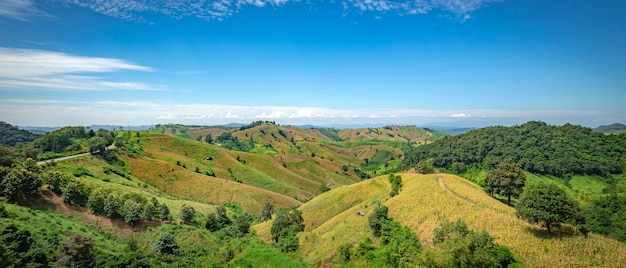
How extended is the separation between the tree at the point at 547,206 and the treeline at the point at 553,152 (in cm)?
11551

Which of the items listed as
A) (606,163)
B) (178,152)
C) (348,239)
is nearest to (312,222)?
(348,239)

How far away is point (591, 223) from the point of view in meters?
83.4

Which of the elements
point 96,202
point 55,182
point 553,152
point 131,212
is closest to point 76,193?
point 55,182

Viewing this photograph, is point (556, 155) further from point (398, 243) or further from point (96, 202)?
point (96, 202)

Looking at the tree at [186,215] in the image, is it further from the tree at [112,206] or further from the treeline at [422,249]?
the treeline at [422,249]

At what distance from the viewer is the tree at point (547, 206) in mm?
39469

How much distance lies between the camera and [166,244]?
65.5 meters

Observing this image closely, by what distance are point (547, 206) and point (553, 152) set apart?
164407 millimetres

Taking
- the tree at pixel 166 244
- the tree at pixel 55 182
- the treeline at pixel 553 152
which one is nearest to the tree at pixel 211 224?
the tree at pixel 166 244

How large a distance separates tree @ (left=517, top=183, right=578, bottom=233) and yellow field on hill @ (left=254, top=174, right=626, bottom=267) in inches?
107

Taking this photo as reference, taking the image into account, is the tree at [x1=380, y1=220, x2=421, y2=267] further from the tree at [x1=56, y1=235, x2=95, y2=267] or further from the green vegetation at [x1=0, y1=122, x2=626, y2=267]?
→ the tree at [x1=56, y1=235, x2=95, y2=267]

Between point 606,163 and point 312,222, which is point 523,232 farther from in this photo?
point 606,163

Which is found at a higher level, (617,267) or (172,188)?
(617,267)

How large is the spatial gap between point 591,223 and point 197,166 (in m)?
156
